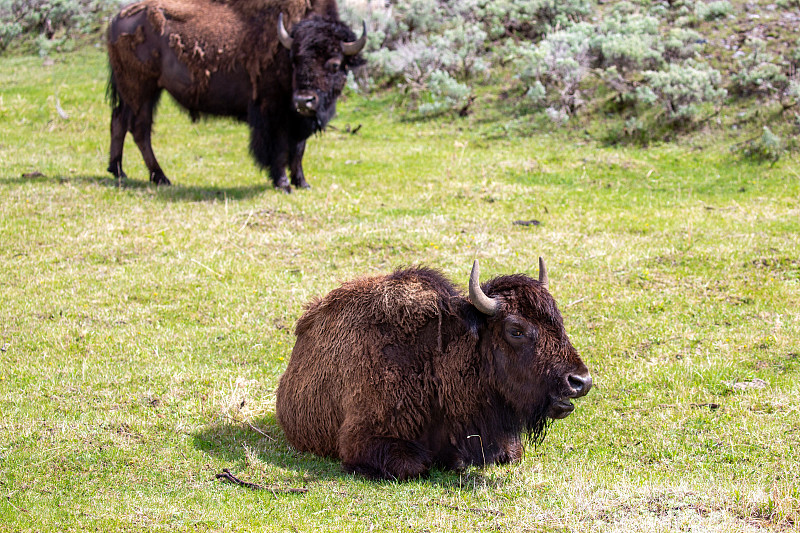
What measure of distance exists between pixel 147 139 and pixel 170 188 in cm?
121

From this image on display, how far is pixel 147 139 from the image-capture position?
14625 mm

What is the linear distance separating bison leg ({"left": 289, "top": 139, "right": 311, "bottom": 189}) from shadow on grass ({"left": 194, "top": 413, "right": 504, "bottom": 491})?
25.0 feet

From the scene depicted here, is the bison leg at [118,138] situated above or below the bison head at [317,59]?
below

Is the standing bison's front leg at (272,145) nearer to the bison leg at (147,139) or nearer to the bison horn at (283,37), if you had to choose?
the bison horn at (283,37)

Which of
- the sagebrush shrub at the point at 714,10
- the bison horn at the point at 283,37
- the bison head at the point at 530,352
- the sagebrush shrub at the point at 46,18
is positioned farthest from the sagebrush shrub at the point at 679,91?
the sagebrush shrub at the point at 46,18

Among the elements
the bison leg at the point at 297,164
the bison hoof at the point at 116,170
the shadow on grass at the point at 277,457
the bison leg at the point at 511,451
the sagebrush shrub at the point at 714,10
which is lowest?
the bison hoof at the point at 116,170

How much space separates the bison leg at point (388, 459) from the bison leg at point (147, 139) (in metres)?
9.56

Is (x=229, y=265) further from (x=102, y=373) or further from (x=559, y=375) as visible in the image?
(x=559, y=375)

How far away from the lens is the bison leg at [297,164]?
46.8 feet

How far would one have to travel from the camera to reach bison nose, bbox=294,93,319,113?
13594mm

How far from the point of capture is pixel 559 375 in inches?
222

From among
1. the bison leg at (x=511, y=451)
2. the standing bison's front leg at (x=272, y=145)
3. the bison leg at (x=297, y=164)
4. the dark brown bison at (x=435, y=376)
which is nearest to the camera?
the dark brown bison at (x=435, y=376)

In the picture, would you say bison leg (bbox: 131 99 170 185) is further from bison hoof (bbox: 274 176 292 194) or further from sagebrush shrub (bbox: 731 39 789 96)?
sagebrush shrub (bbox: 731 39 789 96)

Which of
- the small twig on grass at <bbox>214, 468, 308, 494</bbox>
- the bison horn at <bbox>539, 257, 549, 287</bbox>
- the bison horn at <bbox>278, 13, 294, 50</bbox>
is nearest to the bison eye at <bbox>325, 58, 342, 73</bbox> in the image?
the bison horn at <bbox>278, 13, 294, 50</bbox>
